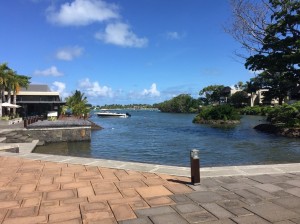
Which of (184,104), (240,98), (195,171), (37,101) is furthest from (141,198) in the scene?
(184,104)

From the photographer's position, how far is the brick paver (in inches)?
191

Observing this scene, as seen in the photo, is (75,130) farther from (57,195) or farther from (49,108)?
(49,108)

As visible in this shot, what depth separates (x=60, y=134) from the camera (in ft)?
68.5

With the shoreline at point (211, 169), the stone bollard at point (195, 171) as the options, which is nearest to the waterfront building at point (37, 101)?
the shoreline at point (211, 169)

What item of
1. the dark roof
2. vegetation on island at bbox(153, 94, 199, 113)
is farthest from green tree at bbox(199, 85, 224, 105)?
the dark roof

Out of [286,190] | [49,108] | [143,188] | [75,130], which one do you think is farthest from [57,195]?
[49,108]

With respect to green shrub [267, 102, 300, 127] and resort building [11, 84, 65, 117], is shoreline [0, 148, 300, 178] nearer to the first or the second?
green shrub [267, 102, 300, 127]

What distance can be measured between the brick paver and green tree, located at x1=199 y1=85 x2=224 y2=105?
102651 mm

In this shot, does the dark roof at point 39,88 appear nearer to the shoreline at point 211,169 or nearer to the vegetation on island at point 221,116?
the vegetation on island at point 221,116

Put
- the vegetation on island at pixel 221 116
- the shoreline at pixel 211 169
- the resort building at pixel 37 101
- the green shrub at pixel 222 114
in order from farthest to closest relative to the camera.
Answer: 1. the resort building at pixel 37 101
2. the green shrub at pixel 222 114
3. the vegetation on island at pixel 221 116
4. the shoreline at pixel 211 169

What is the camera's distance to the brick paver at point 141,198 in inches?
191

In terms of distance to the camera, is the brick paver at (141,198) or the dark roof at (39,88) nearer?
the brick paver at (141,198)

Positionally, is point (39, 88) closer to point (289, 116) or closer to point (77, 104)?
point (77, 104)

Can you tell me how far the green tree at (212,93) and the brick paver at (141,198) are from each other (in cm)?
10265
